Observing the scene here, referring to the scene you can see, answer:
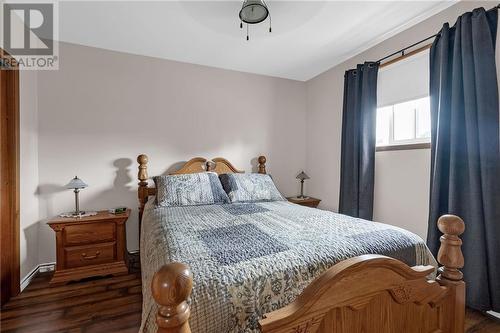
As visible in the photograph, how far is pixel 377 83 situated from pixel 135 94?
2612mm

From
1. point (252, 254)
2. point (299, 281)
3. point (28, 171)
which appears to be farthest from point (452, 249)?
point (28, 171)

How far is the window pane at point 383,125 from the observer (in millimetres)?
2455

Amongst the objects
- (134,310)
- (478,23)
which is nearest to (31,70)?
(134,310)

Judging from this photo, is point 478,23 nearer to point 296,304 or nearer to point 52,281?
point 296,304

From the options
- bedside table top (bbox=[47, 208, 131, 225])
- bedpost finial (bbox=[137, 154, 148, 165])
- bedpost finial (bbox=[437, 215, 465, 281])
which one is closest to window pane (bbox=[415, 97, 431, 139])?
bedpost finial (bbox=[437, 215, 465, 281])

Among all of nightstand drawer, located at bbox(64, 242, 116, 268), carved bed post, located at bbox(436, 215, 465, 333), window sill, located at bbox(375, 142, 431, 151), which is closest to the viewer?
carved bed post, located at bbox(436, 215, 465, 333)

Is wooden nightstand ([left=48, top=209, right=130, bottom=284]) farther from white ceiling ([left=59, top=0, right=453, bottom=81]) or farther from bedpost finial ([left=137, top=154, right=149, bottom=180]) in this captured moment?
white ceiling ([left=59, top=0, right=453, bottom=81])

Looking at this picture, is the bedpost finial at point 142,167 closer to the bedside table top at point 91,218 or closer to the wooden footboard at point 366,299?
the bedside table top at point 91,218

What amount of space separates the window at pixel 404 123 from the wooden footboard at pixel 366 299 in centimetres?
134

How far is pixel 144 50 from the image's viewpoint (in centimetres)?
259

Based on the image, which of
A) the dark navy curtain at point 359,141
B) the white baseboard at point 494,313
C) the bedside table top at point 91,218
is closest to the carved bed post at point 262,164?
the dark navy curtain at point 359,141

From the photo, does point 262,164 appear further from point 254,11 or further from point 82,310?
point 82,310

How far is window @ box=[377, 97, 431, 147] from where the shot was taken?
2.14 metres

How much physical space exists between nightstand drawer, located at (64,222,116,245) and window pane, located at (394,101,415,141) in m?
2.92
